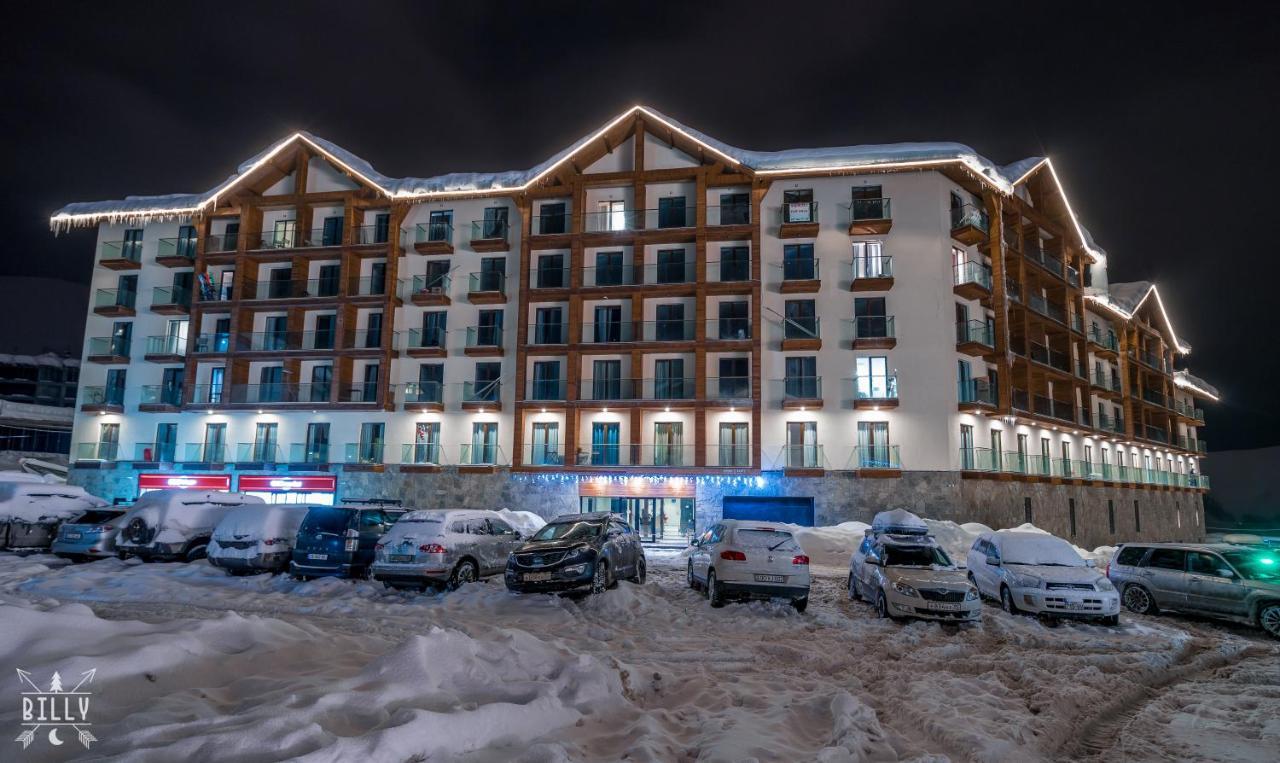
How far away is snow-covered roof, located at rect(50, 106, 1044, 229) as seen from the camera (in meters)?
33.2

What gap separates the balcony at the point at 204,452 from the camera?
3847 cm

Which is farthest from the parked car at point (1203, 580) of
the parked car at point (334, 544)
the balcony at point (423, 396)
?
the balcony at point (423, 396)

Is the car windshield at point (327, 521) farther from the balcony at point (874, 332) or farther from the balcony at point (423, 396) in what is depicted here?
the balcony at point (874, 332)

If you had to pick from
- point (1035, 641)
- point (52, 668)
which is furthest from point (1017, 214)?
point (52, 668)

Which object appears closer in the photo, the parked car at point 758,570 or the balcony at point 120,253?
the parked car at point 758,570

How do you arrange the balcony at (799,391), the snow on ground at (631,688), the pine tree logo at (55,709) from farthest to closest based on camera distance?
the balcony at (799,391)
the snow on ground at (631,688)
the pine tree logo at (55,709)

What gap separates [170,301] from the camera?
40.7 meters

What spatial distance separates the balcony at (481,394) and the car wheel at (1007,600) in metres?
26.5

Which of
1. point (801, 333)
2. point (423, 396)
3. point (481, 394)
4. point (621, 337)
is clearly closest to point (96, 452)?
point (423, 396)

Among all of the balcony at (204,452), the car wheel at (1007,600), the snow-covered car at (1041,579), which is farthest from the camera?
the balcony at (204,452)

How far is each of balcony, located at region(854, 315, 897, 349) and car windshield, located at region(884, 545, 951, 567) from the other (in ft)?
65.5

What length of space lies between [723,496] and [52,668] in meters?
29.3

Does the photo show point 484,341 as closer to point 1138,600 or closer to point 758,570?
point 758,570

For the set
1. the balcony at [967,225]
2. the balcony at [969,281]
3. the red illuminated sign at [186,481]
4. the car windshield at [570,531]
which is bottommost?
the car windshield at [570,531]
